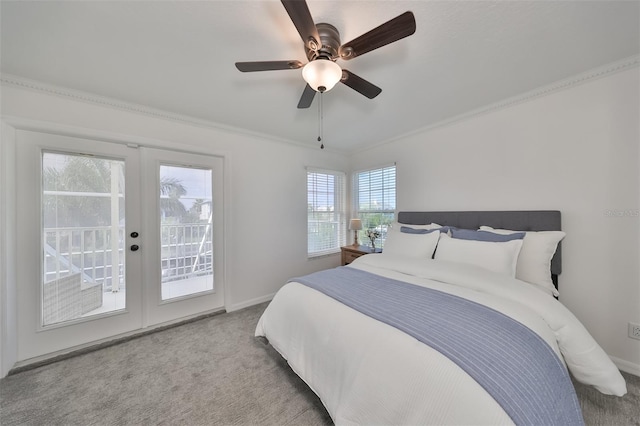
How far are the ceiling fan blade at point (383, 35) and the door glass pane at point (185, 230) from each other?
7.21 feet

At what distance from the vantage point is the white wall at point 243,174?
76.3 inches

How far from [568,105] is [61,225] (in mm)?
4690

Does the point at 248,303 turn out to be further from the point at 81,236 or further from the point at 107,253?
the point at 81,236

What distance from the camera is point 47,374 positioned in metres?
1.77

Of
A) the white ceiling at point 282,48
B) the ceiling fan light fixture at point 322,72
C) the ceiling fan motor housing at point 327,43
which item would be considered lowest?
the ceiling fan light fixture at point 322,72

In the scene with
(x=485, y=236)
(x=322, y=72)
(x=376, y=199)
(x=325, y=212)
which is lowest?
(x=485, y=236)

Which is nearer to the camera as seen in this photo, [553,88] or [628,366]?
[628,366]

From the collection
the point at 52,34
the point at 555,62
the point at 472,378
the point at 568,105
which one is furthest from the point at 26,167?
the point at 568,105

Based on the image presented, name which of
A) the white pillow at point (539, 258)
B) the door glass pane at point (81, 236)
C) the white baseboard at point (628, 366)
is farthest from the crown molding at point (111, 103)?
the white baseboard at point (628, 366)

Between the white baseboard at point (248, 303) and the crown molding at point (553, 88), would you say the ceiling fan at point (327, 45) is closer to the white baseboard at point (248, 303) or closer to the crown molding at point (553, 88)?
the crown molding at point (553, 88)

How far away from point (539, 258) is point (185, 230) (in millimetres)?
3517

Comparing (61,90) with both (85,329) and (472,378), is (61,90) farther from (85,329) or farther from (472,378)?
(472,378)

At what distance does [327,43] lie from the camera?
1.42 m

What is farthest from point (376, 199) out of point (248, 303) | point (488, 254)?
point (248, 303)
